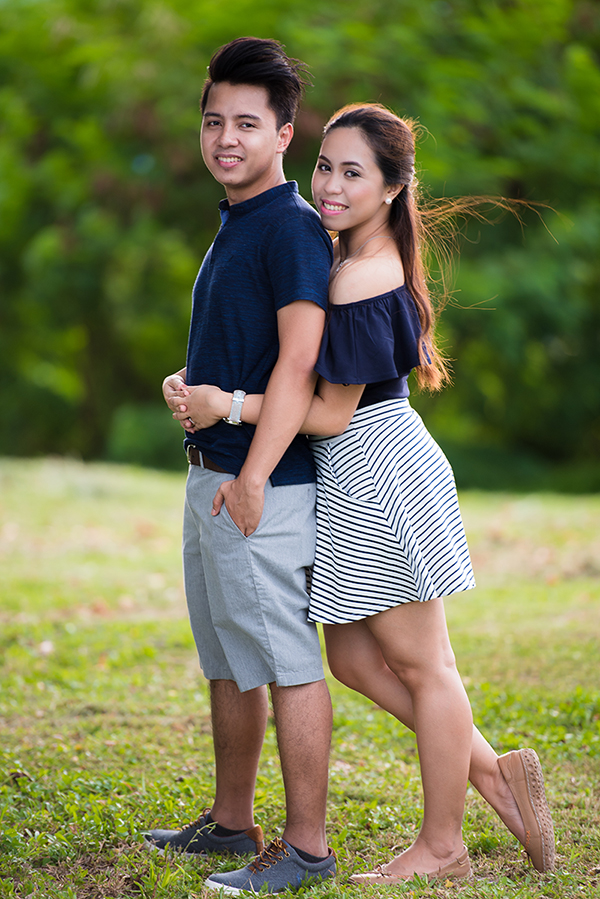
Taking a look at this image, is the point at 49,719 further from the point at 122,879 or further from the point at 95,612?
the point at 95,612

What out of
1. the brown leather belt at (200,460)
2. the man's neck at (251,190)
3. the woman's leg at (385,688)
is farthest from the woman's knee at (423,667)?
Answer: the man's neck at (251,190)

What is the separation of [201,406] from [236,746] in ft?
3.31

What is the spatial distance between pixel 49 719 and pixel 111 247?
11.2 meters

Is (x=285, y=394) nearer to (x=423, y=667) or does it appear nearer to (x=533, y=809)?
(x=423, y=667)

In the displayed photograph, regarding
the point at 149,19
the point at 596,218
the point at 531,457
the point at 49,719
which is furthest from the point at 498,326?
the point at 49,719

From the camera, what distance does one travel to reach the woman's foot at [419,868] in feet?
7.80

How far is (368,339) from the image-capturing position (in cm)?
226

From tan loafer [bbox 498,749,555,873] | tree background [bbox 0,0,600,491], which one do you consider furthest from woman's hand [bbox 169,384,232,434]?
tree background [bbox 0,0,600,491]

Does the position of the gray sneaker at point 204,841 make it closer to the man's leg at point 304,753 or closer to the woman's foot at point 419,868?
the man's leg at point 304,753

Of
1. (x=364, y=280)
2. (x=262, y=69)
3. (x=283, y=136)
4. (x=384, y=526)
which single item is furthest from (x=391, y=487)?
(x=262, y=69)

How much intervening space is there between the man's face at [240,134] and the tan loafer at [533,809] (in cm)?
174

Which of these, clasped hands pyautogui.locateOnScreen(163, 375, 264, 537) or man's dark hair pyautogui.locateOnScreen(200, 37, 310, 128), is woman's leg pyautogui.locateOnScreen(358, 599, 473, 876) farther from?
man's dark hair pyautogui.locateOnScreen(200, 37, 310, 128)

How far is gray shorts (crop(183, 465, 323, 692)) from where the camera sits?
237 cm

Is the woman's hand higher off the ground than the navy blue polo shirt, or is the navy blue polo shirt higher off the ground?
the navy blue polo shirt
